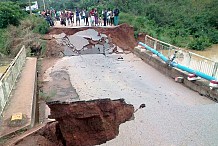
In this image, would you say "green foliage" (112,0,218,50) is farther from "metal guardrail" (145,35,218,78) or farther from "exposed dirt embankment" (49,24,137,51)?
"metal guardrail" (145,35,218,78)

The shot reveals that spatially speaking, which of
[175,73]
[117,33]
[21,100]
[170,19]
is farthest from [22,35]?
[170,19]

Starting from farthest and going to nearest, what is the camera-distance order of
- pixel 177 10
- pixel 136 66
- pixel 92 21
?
pixel 177 10
pixel 92 21
pixel 136 66

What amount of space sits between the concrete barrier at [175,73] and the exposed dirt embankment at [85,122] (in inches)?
110

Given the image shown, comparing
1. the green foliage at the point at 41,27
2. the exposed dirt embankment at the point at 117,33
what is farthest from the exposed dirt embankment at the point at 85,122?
the green foliage at the point at 41,27

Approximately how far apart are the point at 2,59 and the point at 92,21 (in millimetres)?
8312

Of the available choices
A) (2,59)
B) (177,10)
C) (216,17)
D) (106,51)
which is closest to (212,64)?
(106,51)

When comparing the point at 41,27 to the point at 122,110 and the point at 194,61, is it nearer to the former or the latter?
the point at 194,61

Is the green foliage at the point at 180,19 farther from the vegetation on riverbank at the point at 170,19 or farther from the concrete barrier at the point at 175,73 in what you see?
the concrete barrier at the point at 175,73

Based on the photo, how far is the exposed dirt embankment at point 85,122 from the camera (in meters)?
6.66

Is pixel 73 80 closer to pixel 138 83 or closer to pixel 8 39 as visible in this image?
pixel 138 83

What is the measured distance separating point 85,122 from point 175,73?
4.94 m

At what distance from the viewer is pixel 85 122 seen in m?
7.33

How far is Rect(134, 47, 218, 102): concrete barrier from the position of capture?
849cm

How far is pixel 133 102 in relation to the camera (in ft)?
27.1
